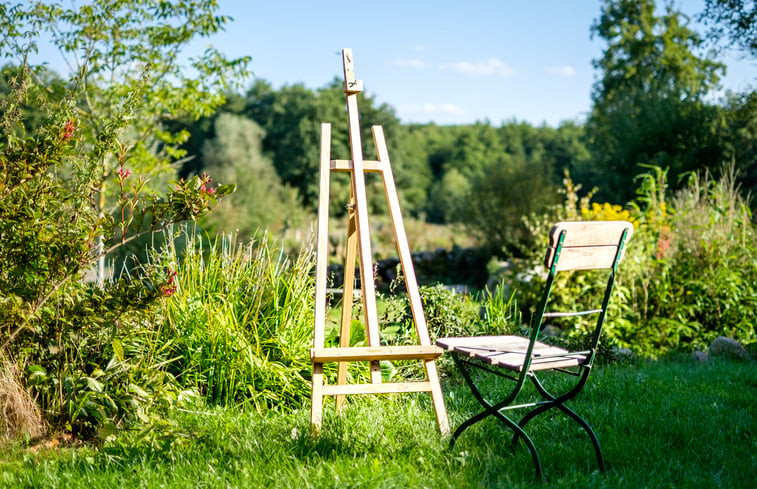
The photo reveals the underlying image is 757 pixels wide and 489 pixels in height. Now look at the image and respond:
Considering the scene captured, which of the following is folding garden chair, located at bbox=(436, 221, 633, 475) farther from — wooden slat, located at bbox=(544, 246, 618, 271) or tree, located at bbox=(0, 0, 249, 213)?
tree, located at bbox=(0, 0, 249, 213)

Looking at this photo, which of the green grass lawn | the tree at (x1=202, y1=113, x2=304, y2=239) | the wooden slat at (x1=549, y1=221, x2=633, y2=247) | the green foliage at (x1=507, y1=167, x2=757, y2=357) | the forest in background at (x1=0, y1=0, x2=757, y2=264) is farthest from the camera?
the tree at (x1=202, y1=113, x2=304, y2=239)

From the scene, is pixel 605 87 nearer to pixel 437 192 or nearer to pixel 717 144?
pixel 717 144

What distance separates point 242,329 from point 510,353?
6.34ft

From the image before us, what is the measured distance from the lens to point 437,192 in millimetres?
34125

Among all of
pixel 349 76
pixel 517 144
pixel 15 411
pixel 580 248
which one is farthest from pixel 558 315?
pixel 517 144

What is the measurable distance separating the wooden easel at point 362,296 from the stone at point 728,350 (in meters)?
3.53

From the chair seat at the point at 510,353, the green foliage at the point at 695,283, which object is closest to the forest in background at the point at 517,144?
the green foliage at the point at 695,283

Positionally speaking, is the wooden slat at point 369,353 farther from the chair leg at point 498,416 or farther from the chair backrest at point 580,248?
the chair backrest at point 580,248

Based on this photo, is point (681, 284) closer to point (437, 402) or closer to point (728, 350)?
point (728, 350)

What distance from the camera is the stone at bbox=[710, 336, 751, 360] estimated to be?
210 inches

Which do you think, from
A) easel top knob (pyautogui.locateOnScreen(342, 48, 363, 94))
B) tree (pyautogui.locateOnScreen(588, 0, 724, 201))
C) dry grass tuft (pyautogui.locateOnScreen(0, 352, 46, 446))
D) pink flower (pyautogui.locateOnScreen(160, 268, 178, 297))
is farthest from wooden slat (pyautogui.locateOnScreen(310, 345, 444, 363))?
tree (pyautogui.locateOnScreen(588, 0, 724, 201))

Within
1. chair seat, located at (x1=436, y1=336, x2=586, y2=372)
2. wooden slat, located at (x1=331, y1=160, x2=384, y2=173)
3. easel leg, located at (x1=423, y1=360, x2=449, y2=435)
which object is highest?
wooden slat, located at (x1=331, y1=160, x2=384, y2=173)

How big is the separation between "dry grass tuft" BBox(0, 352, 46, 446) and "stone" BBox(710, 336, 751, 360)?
5240mm

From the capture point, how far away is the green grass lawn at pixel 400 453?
2621 mm
